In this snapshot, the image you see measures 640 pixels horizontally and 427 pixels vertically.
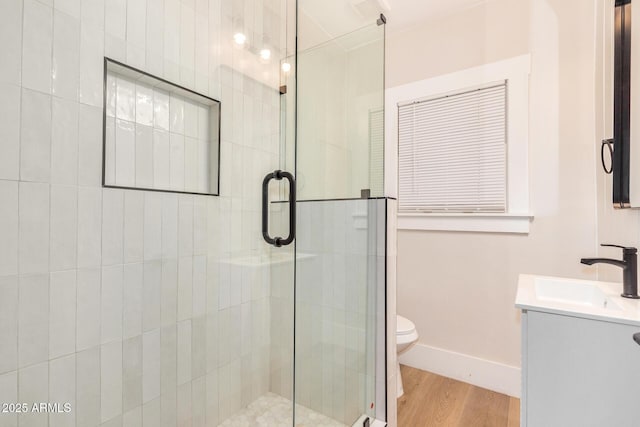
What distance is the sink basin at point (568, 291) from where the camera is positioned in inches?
53.1

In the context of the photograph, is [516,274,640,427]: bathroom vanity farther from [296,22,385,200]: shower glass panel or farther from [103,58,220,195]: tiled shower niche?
[103,58,220,195]: tiled shower niche

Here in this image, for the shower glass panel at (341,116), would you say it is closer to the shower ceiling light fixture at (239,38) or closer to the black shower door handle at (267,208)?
the black shower door handle at (267,208)

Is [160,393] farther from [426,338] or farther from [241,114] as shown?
[426,338]

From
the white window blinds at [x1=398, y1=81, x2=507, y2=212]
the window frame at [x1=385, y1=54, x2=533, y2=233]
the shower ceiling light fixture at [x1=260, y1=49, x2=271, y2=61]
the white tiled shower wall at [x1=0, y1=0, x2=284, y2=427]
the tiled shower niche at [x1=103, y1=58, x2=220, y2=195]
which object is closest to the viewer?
the white tiled shower wall at [x1=0, y1=0, x2=284, y2=427]

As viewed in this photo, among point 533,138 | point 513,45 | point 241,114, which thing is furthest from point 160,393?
point 513,45

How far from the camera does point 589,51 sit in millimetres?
1812

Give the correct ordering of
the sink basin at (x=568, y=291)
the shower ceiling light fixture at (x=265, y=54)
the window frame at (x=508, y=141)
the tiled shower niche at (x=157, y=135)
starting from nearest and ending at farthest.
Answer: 1. the tiled shower niche at (x=157, y=135)
2. the sink basin at (x=568, y=291)
3. the shower ceiling light fixture at (x=265, y=54)
4. the window frame at (x=508, y=141)

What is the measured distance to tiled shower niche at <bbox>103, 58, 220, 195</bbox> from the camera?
1.13 metres

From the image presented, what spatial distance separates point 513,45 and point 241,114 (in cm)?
181

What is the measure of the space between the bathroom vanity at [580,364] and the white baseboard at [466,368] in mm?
1108

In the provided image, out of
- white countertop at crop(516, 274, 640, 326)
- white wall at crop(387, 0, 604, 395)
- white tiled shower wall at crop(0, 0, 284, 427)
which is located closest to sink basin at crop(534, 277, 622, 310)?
white countertop at crop(516, 274, 640, 326)

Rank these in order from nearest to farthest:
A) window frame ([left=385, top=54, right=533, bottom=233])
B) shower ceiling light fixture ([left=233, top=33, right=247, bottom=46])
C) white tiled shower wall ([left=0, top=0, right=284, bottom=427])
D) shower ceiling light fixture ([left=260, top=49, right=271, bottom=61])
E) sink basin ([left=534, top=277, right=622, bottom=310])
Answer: white tiled shower wall ([left=0, top=0, right=284, bottom=427]), sink basin ([left=534, top=277, right=622, bottom=310]), shower ceiling light fixture ([left=233, top=33, right=247, bottom=46]), shower ceiling light fixture ([left=260, top=49, right=271, bottom=61]), window frame ([left=385, top=54, right=533, bottom=233])

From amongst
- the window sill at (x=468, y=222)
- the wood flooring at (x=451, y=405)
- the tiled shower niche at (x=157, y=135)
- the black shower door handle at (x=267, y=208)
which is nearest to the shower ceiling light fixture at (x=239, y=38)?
the tiled shower niche at (x=157, y=135)

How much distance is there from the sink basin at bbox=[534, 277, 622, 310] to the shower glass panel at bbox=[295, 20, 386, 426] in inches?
28.0
